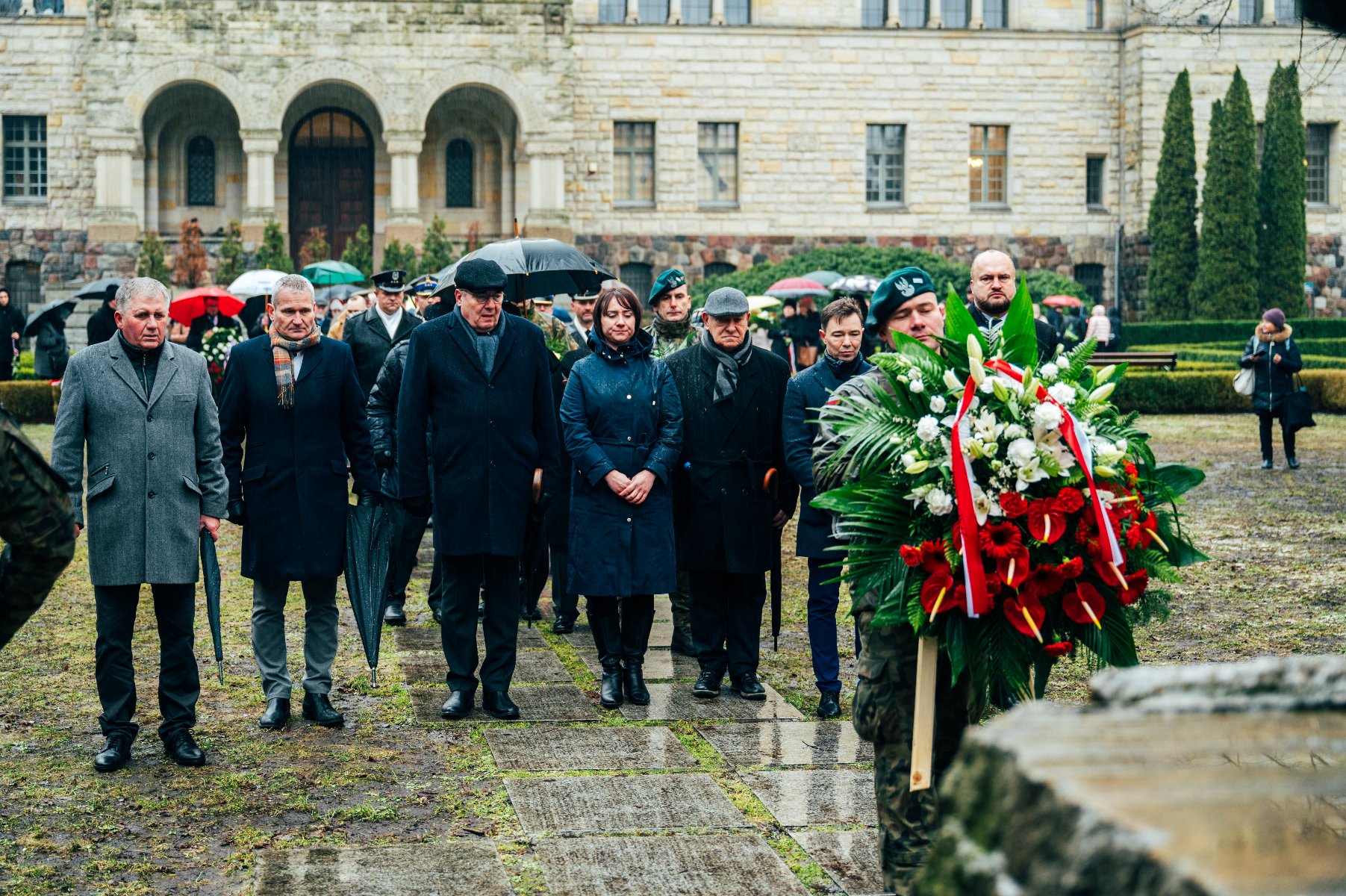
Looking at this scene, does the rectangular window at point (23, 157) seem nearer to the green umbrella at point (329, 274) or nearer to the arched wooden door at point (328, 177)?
the arched wooden door at point (328, 177)

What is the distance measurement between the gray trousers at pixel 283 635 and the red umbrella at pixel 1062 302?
89.6ft

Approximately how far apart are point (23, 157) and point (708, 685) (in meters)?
33.3

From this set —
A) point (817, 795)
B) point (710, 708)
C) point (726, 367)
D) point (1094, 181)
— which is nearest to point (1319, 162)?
point (1094, 181)

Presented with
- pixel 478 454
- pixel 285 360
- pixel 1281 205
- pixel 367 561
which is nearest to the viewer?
pixel 285 360

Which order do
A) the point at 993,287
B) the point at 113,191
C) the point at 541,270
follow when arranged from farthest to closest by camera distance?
1. the point at 113,191
2. the point at 541,270
3. the point at 993,287

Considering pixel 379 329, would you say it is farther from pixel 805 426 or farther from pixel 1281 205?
pixel 1281 205

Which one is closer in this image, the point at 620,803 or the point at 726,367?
the point at 620,803

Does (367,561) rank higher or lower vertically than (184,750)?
higher

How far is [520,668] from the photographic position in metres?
8.64

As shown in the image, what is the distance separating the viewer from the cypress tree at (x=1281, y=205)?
36062 millimetres

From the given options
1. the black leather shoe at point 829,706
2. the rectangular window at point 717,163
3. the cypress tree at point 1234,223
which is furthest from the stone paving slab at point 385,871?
the cypress tree at point 1234,223

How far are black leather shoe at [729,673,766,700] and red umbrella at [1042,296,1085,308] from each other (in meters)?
26.3

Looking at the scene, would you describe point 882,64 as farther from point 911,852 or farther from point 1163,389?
point 911,852

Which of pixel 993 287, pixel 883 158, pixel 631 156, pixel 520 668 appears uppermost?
pixel 883 158
